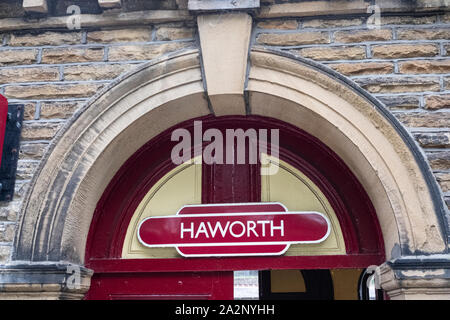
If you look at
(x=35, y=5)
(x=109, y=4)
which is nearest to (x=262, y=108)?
(x=109, y=4)

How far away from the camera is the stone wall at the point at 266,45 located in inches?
109

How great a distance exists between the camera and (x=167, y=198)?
10.6 ft

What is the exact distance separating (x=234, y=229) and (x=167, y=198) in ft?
1.72

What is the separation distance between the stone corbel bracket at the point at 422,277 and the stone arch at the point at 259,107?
0.06 meters

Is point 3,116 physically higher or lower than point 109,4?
lower

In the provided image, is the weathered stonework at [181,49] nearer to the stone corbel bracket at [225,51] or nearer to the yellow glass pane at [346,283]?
the stone corbel bracket at [225,51]

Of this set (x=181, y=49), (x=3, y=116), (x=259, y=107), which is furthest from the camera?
(x=259, y=107)

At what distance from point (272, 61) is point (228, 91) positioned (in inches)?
12.8

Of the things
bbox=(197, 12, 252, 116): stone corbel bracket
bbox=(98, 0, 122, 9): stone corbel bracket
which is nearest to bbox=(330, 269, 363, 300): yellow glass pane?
bbox=(197, 12, 252, 116): stone corbel bracket

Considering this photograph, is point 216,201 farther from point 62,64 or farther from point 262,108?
point 62,64

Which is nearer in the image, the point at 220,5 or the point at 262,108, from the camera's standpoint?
the point at 220,5

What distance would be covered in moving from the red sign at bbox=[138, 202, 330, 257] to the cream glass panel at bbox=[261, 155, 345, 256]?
5 cm

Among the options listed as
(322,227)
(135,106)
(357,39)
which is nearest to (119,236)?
(135,106)
